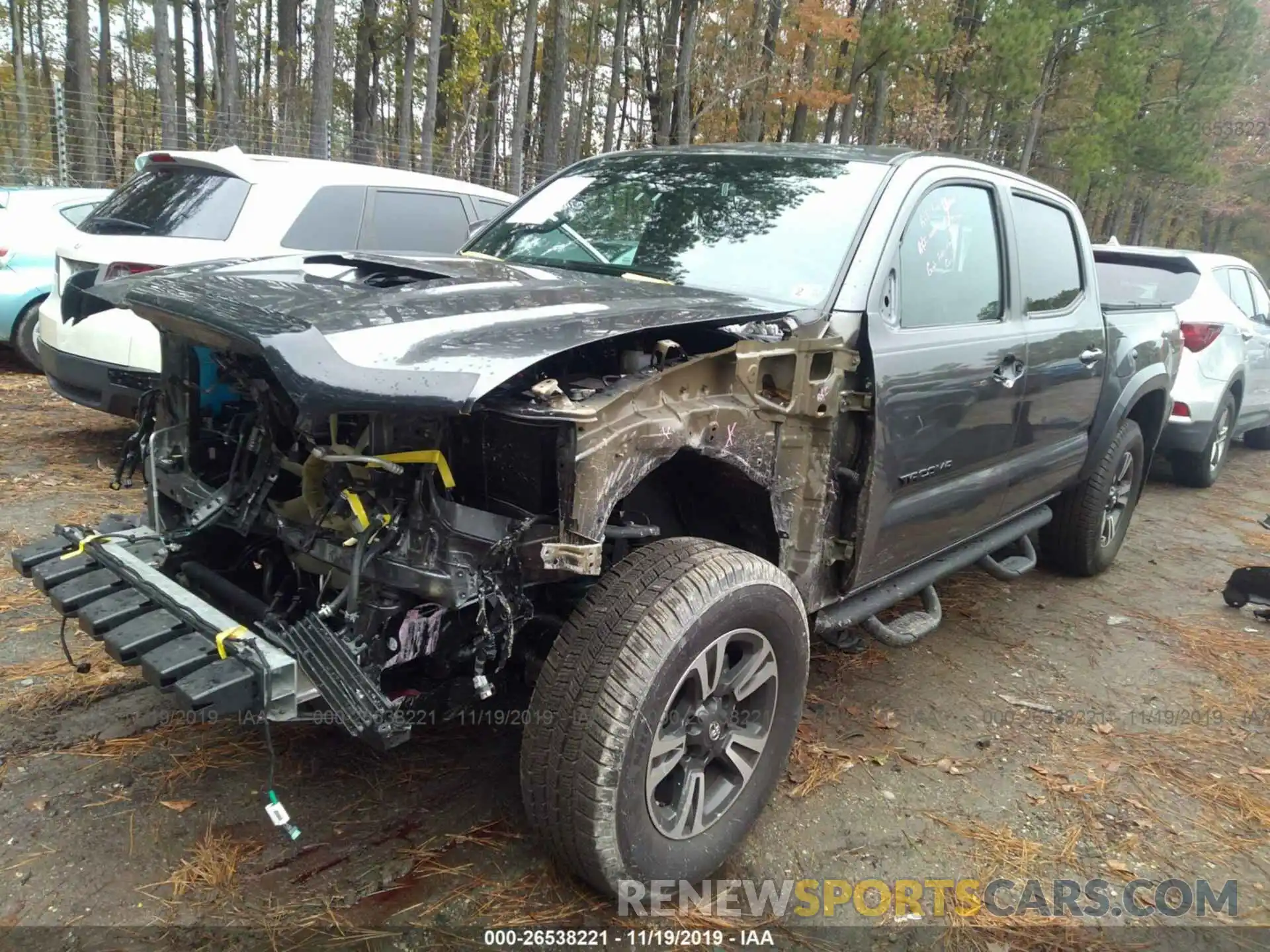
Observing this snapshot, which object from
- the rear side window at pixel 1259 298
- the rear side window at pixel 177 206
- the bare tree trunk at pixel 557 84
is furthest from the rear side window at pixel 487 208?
the bare tree trunk at pixel 557 84

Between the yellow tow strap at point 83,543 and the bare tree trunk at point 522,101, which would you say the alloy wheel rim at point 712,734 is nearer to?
the yellow tow strap at point 83,543

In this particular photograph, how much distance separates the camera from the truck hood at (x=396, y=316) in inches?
69.3

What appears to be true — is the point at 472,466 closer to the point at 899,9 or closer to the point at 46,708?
the point at 46,708

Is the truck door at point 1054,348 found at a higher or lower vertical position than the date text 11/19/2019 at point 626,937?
higher

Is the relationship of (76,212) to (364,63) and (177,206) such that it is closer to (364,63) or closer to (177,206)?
(177,206)

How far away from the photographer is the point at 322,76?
11641 mm

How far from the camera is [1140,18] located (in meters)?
21.1

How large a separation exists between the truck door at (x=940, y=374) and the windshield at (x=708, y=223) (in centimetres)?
22

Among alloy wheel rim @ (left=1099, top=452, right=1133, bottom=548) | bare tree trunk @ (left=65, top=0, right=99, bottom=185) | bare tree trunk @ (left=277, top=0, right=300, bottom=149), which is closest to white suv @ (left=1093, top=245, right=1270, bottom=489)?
alloy wheel rim @ (left=1099, top=452, right=1133, bottom=548)

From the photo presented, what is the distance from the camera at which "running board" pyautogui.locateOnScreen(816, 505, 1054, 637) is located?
9.55ft

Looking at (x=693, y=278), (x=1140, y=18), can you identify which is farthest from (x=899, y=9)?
(x=693, y=278)

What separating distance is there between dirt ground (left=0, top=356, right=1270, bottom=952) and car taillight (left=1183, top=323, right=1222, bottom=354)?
3.32 metres

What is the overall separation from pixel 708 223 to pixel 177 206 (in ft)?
11.8

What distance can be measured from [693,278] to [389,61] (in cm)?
2908
